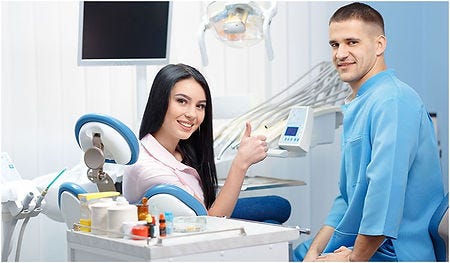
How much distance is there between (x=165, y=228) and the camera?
1.89 meters

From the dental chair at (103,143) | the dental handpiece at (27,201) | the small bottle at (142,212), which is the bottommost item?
the dental handpiece at (27,201)

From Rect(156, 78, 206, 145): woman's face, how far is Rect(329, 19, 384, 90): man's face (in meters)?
0.46

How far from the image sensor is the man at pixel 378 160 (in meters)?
2.41

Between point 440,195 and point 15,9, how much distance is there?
6.54ft

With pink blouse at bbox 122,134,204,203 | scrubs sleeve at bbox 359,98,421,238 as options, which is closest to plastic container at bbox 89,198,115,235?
pink blouse at bbox 122,134,204,203

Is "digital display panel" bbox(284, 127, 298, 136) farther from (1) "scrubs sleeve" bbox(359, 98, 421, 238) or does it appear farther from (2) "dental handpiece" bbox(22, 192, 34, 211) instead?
(2) "dental handpiece" bbox(22, 192, 34, 211)

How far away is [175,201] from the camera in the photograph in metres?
2.16

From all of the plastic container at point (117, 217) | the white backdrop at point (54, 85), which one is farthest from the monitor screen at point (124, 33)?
the plastic container at point (117, 217)

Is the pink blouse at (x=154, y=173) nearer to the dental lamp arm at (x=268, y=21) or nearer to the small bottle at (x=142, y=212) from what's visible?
the small bottle at (x=142, y=212)

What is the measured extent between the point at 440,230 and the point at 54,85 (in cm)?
191

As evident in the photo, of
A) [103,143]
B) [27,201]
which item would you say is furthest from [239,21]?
[103,143]

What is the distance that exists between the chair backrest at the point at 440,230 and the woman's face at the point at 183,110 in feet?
2.55

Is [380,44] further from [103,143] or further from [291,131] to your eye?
[103,143]

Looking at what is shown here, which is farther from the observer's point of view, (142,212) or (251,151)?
(251,151)
